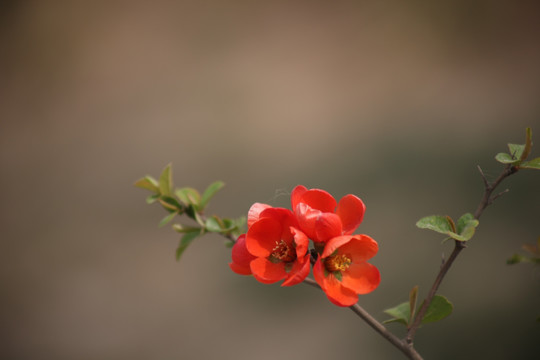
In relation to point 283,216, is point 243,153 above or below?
below

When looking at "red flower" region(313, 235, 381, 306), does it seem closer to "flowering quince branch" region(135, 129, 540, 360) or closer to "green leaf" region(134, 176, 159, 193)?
"flowering quince branch" region(135, 129, 540, 360)

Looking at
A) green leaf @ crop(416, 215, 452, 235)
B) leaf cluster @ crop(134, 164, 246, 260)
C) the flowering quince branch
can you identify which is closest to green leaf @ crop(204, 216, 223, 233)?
leaf cluster @ crop(134, 164, 246, 260)

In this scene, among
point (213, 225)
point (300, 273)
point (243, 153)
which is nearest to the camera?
point (300, 273)

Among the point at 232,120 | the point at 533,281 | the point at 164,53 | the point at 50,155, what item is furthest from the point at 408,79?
the point at 50,155

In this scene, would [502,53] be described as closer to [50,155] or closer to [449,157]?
[449,157]

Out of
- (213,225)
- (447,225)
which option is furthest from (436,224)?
(213,225)

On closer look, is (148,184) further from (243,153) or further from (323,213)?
(243,153)
